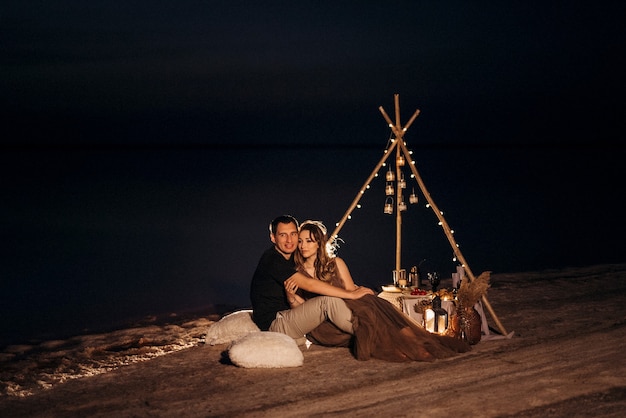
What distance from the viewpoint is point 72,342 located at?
7.14 meters

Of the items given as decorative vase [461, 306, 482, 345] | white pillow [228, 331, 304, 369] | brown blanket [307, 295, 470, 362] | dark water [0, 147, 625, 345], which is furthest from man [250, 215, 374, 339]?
dark water [0, 147, 625, 345]

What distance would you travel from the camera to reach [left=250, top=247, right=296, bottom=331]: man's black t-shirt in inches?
255

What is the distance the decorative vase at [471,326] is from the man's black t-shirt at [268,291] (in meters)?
1.44

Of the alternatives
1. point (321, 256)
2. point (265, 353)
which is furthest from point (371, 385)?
point (321, 256)

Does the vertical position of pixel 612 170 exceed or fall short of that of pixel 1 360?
it exceeds it

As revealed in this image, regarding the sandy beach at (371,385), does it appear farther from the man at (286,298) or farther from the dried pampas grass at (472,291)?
the dried pampas grass at (472,291)

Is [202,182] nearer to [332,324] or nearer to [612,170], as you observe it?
[612,170]

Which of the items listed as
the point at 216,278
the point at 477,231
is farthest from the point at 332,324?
the point at 477,231

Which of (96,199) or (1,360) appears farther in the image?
(96,199)

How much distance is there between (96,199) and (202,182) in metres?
4.58

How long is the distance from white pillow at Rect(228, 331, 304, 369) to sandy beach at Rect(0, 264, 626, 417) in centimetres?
8

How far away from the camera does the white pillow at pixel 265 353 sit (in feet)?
18.8

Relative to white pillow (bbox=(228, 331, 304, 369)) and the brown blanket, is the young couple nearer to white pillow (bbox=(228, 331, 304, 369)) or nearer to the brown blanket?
the brown blanket

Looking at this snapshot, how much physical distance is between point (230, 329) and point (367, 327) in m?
1.32
